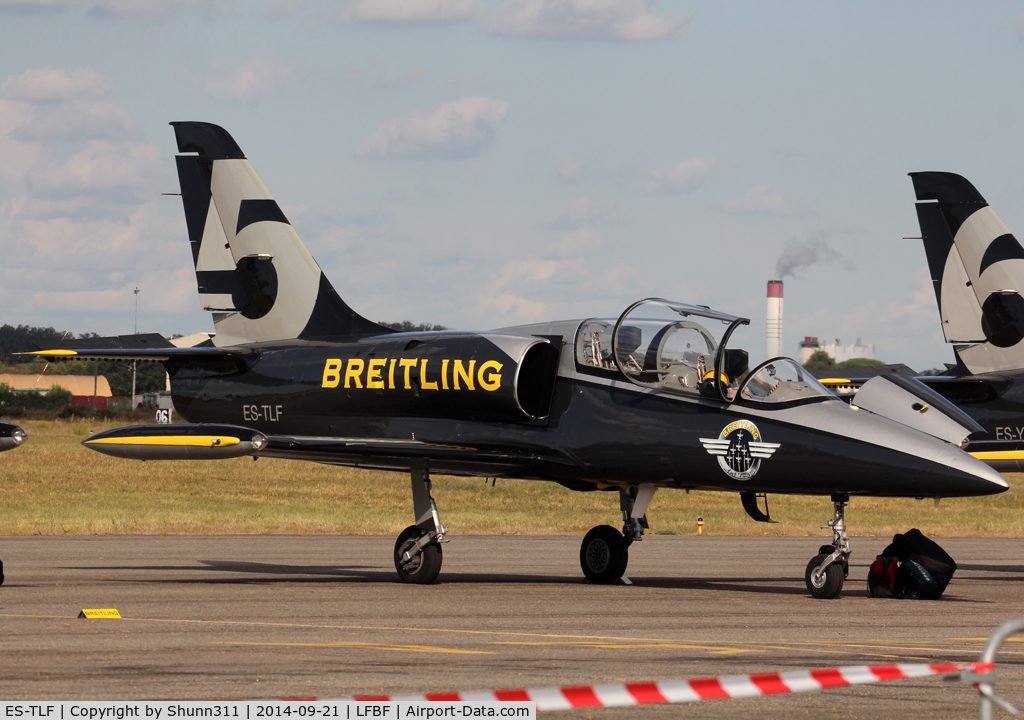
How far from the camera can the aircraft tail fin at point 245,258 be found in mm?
19891

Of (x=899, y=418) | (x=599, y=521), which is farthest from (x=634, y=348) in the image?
(x=599, y=521)

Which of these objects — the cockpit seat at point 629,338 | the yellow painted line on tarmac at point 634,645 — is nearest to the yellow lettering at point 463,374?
the cockpit seat at point 629,338

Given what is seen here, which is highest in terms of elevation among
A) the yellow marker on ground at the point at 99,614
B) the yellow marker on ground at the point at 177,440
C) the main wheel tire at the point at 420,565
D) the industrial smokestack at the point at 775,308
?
the industrial smokestack at the point at 775,308

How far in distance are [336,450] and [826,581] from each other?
613cm

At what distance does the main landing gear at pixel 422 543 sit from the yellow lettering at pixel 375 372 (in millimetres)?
1364

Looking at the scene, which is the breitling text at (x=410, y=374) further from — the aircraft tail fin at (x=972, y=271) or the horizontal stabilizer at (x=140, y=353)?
the aircraft tail fin at (x=972, y=271)

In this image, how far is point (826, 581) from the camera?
14898 mm

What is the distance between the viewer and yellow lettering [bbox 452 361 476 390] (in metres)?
16.7

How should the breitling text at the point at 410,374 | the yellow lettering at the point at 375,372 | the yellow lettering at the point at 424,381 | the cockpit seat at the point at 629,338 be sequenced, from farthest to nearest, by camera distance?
the yellow lettering at the point at 375,372 < the yellow lettering at the point at 424,381 < the breitling text at the point at 410,374 < the cockpit seat at the point at 629,338

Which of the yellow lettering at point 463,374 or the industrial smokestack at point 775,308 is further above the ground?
the industrial smokestack at point 775,308

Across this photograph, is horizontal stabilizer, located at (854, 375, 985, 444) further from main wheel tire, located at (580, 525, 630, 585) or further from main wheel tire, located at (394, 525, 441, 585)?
main wheel tire, located at (394, 525, 441, 585)

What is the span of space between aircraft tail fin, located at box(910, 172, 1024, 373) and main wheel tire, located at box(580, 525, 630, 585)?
8049 millimetres

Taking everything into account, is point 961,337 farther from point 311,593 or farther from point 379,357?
point 311,593

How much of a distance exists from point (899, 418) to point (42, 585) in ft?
34.5
